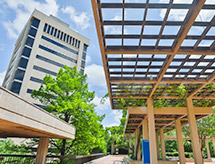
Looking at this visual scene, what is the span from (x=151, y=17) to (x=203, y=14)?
1630 mm

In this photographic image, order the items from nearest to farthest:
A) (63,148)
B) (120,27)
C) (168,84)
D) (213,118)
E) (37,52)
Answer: (120,27) → (168,84) → (63,148) → (213,118) → (37,52)

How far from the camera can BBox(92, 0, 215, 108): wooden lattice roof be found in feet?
16.5

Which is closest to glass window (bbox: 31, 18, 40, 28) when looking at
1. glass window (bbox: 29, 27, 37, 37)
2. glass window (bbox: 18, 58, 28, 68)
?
glass window (bbox: 29, 27, 37, 37)

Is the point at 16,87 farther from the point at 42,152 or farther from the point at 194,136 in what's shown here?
the point at 194,136

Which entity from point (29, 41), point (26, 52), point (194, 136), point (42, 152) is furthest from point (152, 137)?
point (29, 41)

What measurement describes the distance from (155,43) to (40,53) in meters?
36.8

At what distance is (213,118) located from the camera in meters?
19.0

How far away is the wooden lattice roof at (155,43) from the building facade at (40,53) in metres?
30.4

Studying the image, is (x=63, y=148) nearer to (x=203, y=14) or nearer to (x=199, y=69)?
(x=199, y=69)

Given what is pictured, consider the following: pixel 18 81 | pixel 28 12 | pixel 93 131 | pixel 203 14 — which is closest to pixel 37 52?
pixel 18 81

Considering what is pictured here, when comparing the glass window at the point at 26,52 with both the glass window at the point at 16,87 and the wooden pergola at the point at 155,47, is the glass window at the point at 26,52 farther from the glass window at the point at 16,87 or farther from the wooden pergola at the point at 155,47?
the wooden pergola at the point at 155,47

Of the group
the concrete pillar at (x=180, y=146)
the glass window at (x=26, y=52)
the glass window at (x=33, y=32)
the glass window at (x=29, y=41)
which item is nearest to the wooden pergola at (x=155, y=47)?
the concrete pillar at (x=180, y=146)

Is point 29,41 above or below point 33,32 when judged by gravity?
below

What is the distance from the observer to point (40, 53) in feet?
126
